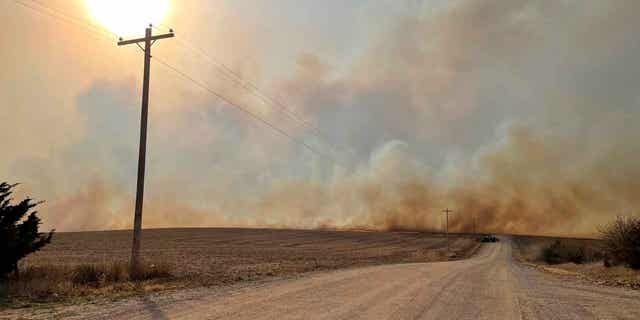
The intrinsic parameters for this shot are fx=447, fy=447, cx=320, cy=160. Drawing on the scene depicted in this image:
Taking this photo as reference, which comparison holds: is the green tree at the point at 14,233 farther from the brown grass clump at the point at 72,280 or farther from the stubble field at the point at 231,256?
the stubble field at the point at 231,256

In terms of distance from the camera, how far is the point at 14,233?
51.9ft

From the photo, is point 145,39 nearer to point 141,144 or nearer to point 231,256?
point 141,144

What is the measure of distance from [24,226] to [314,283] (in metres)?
11.3

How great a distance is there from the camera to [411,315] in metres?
10.6

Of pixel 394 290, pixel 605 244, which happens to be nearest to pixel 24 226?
pixel 394 290

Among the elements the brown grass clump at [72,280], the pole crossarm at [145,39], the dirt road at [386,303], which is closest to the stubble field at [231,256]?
the brown grass clump at [72,280]

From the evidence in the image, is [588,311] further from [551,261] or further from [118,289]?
[551,261]

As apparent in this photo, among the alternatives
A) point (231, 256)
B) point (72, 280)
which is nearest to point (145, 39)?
point (72, 280)

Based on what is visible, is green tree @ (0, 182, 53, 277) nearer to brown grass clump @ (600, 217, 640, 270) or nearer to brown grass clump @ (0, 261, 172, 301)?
brown grass clump @ (0, 261, 172, 301)

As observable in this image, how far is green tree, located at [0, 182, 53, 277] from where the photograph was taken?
50.5 feet

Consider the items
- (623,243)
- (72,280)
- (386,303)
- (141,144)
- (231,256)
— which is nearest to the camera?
(386,303)

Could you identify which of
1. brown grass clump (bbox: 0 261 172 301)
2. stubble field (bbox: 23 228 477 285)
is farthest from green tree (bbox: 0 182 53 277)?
stubble field (bbox: 23 228 477 285)

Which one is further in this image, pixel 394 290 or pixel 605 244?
pixel 605 244

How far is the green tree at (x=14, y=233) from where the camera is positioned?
15.4 metres
